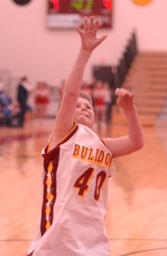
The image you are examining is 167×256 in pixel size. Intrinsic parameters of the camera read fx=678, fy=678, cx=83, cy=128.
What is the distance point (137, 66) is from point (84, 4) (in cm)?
326

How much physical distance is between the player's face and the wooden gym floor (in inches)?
97.0

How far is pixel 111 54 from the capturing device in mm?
27609

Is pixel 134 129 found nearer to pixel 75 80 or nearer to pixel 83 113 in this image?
pixel 83 113

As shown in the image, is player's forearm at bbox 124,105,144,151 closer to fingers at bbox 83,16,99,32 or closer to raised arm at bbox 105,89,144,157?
raised arm at bbox 105,89,144,157

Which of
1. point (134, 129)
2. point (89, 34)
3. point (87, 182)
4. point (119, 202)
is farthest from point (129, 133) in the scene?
point (119, 202)

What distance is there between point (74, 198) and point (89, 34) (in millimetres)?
753

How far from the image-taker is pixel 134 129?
3.32m

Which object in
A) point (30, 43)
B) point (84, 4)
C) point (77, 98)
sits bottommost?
point (30, 43)

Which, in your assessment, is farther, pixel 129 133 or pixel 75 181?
pixel 129 133

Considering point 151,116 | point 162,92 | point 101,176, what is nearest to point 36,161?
point 101,176

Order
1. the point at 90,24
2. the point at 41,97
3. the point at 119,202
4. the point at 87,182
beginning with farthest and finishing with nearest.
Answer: the point at 41,97 < the point at 119,202 < the point at 87,182 < the point at 90,24

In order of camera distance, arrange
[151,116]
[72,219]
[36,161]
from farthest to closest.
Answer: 1. [151,116]
2. [36,161]
3. [72,219]

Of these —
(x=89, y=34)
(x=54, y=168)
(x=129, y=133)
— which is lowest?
(x=54, y=168)

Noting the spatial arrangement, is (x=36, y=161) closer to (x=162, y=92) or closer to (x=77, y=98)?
(x=77, y=98)
